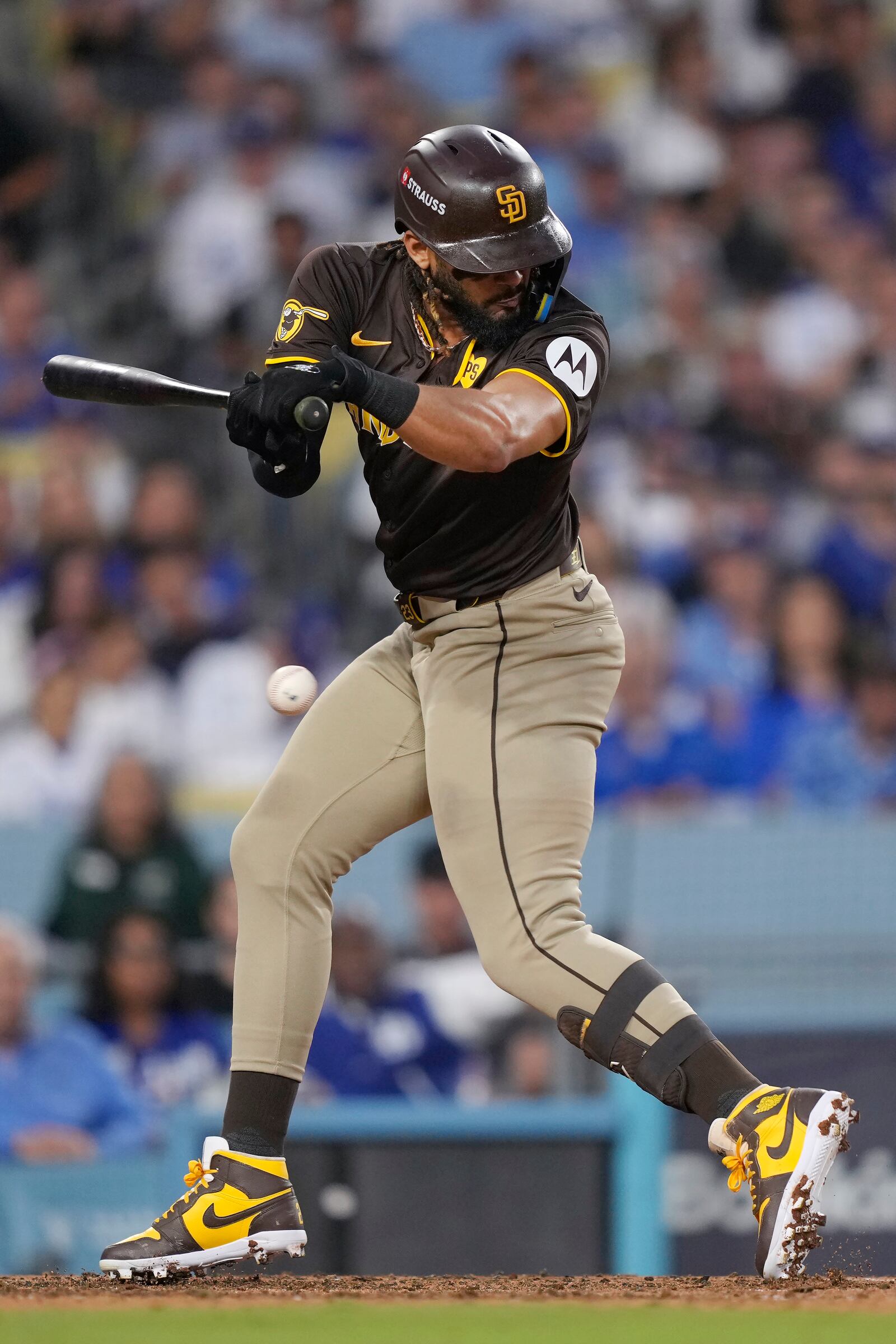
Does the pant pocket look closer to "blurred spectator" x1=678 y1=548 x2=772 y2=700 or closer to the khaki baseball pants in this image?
the khaki baseball pants

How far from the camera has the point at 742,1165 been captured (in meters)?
3.03

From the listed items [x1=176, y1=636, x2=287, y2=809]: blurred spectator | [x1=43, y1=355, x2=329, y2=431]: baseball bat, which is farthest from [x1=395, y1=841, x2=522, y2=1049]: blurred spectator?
[x1=43, y1=355, x2=329, y2=431]: baseball bat

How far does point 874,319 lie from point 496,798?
633 centimetres

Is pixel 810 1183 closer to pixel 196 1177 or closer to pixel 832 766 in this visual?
pixel 196 1177

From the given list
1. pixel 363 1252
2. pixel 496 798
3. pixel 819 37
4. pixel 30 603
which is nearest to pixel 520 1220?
pixel 363 1252

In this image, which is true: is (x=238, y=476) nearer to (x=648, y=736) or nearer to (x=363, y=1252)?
(x=648, y=736)

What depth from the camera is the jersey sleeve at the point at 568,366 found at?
315 cm

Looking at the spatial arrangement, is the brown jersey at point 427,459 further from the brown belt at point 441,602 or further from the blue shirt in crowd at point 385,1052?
the blue shirt in crowd at point 385,1052

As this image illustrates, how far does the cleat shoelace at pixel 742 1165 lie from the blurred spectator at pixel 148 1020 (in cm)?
328

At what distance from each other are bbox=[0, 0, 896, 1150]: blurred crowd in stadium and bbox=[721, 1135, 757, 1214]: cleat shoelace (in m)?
2.81

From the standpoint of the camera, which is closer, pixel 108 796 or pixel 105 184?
pixel 108 796

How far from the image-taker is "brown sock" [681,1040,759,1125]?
308cm

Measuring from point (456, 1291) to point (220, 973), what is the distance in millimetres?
3072

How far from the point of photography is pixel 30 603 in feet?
26.6
